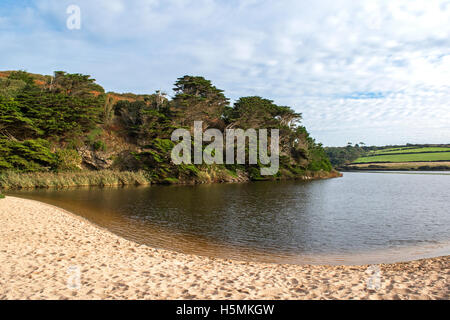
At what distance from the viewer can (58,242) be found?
26.2 ft

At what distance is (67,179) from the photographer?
90.5 ft

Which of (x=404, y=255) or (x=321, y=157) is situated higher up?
(x=321, y=157)

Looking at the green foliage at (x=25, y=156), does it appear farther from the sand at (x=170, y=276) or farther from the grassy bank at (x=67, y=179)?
the sand at (x=170, y=276)

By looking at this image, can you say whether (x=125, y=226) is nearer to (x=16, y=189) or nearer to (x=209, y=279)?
(x=209, y=279)

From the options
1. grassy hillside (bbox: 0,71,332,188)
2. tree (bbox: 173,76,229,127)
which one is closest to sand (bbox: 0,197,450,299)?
grassy hillside (bbox: 0,71,332,188)

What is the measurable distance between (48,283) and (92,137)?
33403 millimetres

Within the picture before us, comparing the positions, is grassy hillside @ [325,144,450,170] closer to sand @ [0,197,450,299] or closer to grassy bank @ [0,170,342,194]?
grassy bank @ [0,170,342,194]

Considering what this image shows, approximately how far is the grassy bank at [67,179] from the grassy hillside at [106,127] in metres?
0.09

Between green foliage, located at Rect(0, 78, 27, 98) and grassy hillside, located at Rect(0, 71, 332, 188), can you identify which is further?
green foliage, located at Rect(0, 78, 27, 98)

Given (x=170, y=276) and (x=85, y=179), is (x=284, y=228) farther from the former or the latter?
(x=85, y=179)

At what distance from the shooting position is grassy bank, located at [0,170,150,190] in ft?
82.6

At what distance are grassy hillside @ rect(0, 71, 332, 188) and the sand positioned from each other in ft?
75.2
